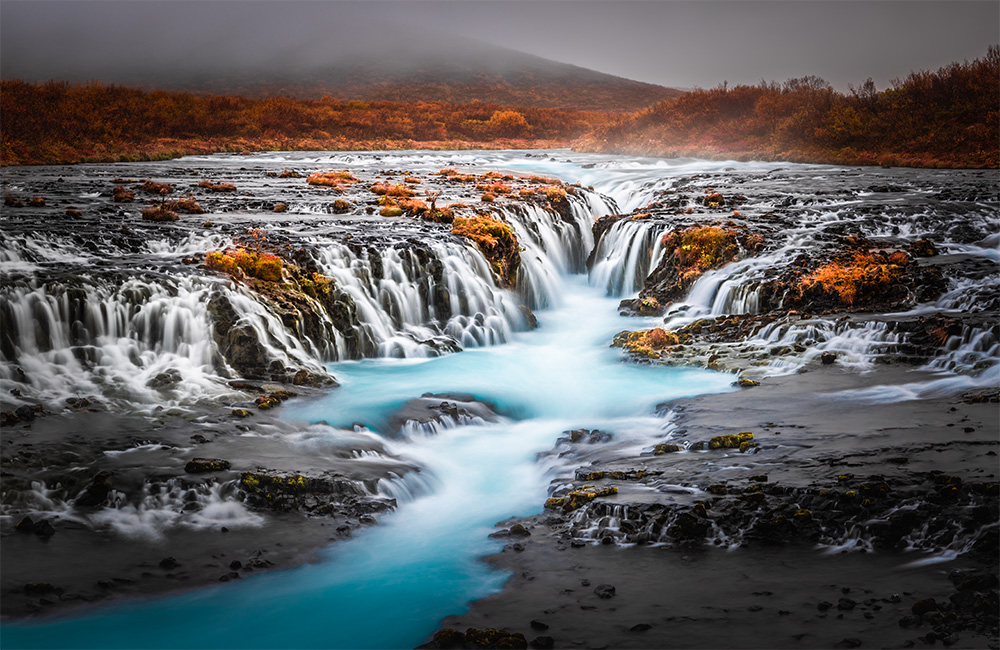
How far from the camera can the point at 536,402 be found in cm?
1223

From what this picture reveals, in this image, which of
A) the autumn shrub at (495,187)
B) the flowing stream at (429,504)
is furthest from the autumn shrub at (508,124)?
the flowing stream at (429,504)

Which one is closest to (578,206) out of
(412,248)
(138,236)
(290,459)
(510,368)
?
(412,248)

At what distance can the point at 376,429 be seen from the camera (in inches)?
408

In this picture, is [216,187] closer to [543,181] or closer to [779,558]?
[543,181]

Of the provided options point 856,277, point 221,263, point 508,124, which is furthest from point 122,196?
point 508,124

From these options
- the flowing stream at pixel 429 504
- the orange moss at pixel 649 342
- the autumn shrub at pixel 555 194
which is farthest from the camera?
the autumn shrub at pixel 555 194

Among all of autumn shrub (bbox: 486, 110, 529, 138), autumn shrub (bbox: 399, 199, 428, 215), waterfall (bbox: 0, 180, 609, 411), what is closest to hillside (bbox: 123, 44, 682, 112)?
autumn shrub (bbox: 486, 110, 529, 138)

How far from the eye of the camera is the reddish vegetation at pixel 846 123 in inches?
1352

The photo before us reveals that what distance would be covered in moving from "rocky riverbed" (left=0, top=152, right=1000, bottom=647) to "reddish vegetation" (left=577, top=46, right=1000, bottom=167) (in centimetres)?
1385

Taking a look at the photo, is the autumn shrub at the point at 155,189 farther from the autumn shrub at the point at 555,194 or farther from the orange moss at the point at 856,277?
the orange moss at the point at 856,277

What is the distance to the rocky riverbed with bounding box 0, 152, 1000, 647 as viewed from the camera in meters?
6.26

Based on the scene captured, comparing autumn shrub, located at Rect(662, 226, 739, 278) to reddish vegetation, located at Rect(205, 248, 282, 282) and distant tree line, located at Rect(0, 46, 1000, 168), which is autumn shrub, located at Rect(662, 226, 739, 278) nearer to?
reddish vegetation, located at Rect(205, 248, 282, 282)

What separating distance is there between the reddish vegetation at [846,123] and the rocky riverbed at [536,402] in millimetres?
13852

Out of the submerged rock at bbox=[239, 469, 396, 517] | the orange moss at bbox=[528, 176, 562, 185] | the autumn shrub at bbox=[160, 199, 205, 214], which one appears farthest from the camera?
→ the orange moss at bbox=[528, 176, 562, 185]
